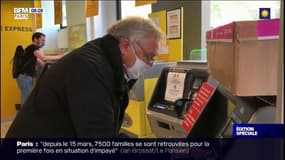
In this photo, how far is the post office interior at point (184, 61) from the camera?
91cm

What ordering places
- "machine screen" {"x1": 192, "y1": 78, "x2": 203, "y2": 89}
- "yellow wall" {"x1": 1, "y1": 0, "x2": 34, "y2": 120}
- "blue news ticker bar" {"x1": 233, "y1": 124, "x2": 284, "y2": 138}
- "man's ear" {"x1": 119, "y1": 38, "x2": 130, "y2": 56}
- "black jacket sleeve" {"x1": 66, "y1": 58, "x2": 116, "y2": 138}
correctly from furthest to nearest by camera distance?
"yellow wall" {"x1": 1, "y1": 0, "x2": 34, "y2": 120}, "machine screen" {"x1": 192, "y1": 78, "x2": 203, "y2": 89}, "man's ear" {"x1": 119, "y1": 38, "x2": 130, "y2": 56}, "black jacket sleeve" {"x1": 66, "y1": 58, "x2": 116, "y2": 138}, "blue news ticker bar" {"x1": 233, "y1": 124, "x2": 284, "y2": 138}

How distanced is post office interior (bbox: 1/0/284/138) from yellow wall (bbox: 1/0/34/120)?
2 centimetres

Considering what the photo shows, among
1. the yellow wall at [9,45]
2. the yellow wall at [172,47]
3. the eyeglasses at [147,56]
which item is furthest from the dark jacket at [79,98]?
the yellow wall at [9,45]

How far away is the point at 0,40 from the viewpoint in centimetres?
347

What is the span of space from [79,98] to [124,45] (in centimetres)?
36

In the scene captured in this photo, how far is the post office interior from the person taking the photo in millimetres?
913

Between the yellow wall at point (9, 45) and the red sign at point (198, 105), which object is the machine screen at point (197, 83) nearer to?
the red sign at point (198, 105)

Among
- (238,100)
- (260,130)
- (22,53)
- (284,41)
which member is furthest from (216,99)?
(22,53)

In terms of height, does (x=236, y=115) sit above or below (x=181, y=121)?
above

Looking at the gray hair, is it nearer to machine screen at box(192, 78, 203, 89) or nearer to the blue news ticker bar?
machine screen at box(192, 78, 203, 89)

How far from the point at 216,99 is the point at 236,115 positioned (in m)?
0.51

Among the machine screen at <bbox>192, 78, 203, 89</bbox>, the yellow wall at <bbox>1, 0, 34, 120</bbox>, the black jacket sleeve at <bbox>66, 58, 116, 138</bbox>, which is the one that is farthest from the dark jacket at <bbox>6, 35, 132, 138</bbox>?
the yellow wall at <bbox>1, 0, 34, 120</bbox>

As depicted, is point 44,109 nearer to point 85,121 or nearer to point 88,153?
point 85,121

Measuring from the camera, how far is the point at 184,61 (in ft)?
6.62
